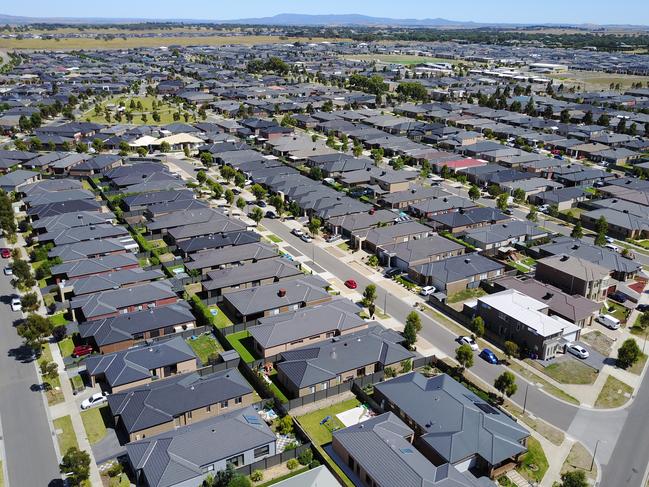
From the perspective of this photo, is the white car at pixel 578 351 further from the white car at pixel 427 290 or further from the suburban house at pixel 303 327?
the suburban house at pixel 303 327

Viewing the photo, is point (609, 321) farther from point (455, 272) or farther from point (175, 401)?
point (175, 401)

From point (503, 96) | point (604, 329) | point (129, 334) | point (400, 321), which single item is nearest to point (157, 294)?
point (129, 334)

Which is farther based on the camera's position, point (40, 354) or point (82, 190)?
point (82, 190)

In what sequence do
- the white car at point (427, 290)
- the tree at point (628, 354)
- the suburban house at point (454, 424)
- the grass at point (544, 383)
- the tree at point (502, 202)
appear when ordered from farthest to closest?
the tree at point (502, 202)
the white car at point (427, 290)
the tree at point (628, 354)
the grass at point (544, 383)
the suburban house at point (454, 424)

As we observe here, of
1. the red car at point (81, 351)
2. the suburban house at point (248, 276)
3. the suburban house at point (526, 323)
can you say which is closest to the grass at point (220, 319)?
the suburban house at point (248, 276)

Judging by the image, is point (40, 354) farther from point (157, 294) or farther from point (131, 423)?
point (131, 423)

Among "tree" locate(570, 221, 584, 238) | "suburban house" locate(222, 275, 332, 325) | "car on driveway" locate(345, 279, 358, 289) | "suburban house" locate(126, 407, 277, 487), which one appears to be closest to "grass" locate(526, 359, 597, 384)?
"car on driveway" locate(345, 279, 358, 289)
